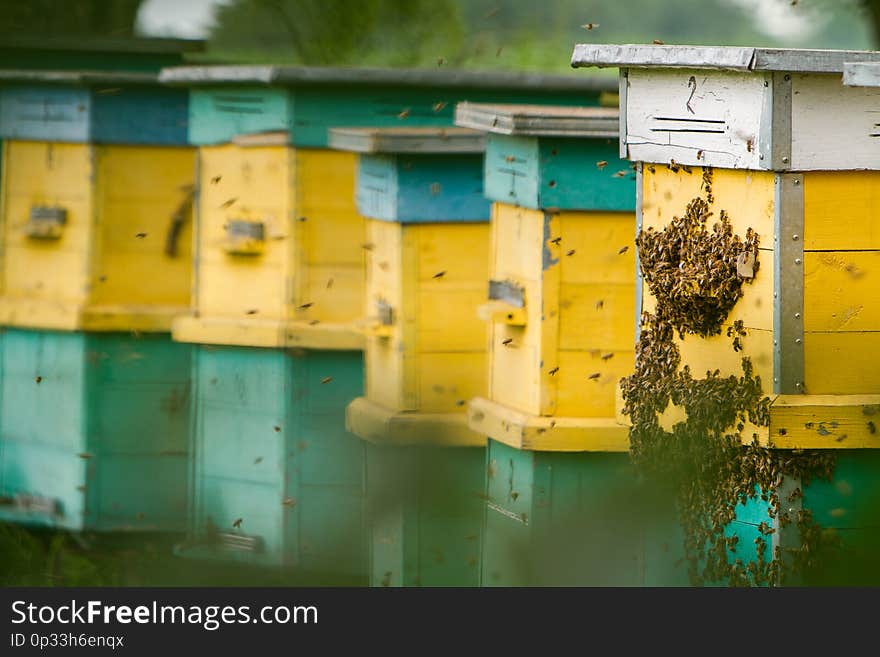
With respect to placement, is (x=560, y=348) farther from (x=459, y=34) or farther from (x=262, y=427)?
(x=459, y=34)

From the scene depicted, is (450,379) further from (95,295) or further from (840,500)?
(95,295)

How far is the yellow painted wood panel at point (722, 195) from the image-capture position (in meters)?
4.13

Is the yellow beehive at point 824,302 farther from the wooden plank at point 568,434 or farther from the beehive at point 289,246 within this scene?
the beehive at point 289,246

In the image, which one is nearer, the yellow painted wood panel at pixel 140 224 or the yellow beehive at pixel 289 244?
the yellow beehive at pixel 289 244

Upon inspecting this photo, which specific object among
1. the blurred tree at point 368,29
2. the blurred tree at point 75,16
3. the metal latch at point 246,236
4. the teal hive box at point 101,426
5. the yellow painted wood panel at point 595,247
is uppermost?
the blurred tree at point 368,29

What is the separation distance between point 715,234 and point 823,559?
902 millimetres

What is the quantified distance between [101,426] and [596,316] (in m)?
3.93

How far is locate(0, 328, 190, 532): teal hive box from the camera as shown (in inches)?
342

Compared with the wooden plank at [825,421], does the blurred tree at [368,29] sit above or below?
above

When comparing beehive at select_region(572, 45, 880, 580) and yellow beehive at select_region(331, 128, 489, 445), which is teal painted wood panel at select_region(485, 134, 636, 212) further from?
beehive at select_region(572, 45, 880, 580)

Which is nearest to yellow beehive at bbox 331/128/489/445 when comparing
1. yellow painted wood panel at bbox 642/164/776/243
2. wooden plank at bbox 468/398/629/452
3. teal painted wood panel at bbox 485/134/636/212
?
wooden plank at bbox 468/398/629/452

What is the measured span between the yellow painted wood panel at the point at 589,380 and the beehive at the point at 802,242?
1376mm

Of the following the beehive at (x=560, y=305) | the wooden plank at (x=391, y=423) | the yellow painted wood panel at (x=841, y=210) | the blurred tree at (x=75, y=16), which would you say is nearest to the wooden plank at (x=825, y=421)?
the yellow painted wood panel at (x=841, y=210)

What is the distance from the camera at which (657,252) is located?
14.9ft
